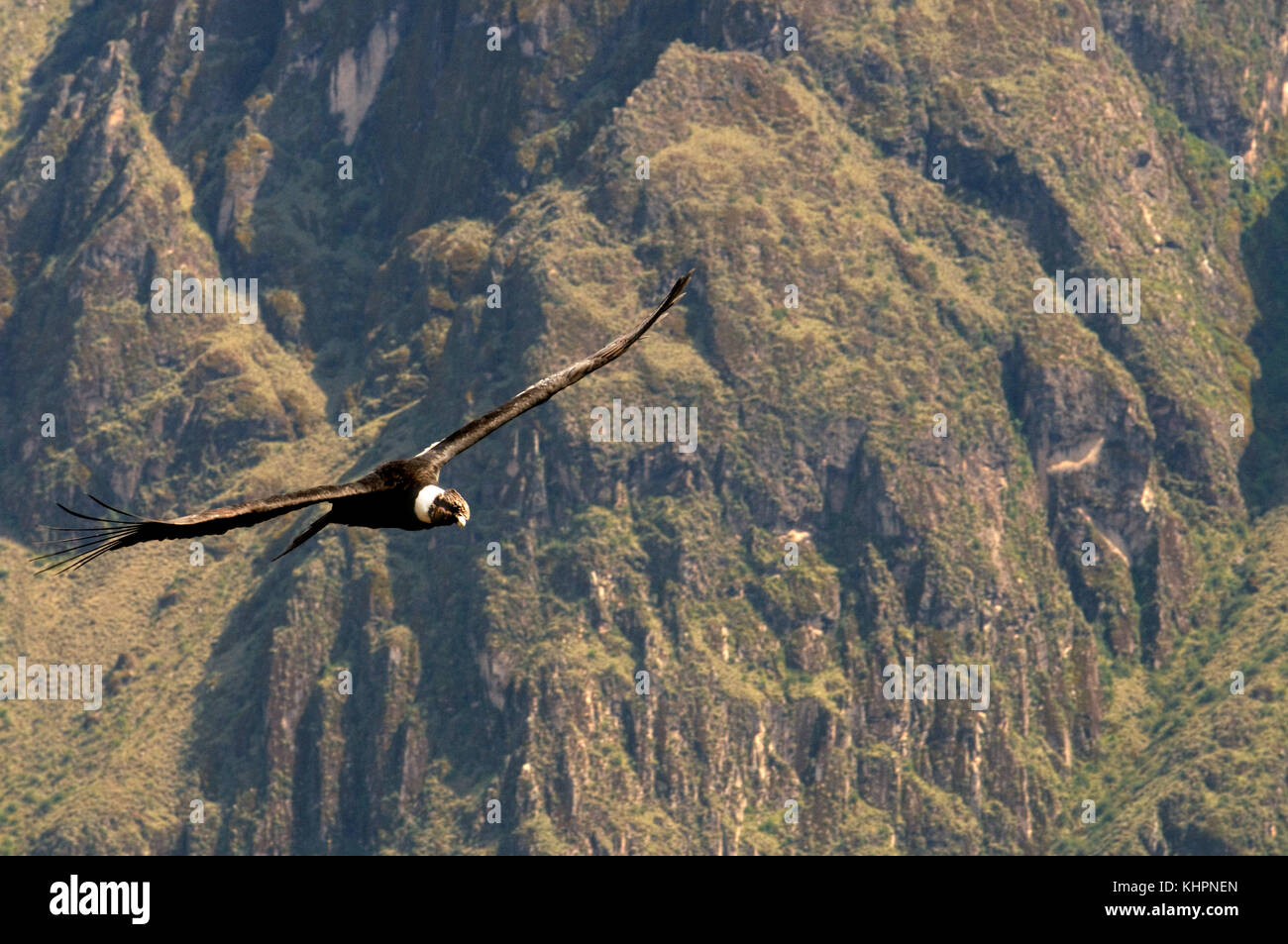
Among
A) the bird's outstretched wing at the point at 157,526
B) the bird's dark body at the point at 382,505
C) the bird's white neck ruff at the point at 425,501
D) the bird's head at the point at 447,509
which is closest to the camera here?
the bird's outstretched wing at the point at 157,526

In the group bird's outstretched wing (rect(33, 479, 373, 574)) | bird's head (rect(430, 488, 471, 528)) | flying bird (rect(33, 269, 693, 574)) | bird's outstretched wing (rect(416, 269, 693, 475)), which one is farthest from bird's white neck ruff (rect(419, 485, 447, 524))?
bird's outstretched wing (rect(33, 479, 373, 574))

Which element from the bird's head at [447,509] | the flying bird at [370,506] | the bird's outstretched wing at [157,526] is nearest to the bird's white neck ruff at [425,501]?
the flying bird at [370,506]

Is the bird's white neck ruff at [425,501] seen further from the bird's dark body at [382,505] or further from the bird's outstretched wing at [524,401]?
the bird's outstretched wing at [524,401]
